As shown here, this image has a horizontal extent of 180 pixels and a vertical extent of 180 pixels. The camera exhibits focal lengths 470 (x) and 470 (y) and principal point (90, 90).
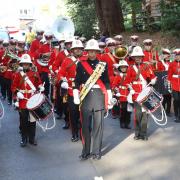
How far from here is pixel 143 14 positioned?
85.2 ft

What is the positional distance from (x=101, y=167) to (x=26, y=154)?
1.63 metres

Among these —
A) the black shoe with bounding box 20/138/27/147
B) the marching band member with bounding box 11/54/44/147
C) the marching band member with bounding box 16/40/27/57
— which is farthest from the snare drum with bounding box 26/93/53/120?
the marching band member with bounding box 16/40/27/57

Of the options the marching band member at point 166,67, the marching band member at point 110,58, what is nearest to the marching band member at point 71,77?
the marching band member at point 110,58

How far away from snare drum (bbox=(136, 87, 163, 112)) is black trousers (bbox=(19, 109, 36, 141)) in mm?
2132

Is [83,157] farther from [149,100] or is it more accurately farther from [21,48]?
[21,48]

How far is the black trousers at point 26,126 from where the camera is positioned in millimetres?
8983

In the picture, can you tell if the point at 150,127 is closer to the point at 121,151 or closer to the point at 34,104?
the point at 121,151

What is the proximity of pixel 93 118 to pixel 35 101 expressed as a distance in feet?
4.15

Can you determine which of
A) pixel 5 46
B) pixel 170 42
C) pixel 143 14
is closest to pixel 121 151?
pixel 5 46

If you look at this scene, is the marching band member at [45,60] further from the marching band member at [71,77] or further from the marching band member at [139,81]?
the marching band member at [139,81]

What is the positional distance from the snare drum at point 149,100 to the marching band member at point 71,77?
142cm

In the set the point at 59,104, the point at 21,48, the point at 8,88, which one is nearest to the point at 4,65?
the point at 8,88

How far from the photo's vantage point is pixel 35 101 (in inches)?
338

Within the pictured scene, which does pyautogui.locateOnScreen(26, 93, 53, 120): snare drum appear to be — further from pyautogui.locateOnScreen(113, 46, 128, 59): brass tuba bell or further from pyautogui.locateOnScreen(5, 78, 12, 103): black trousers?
pyautogui.locateOnScreen(5, 78, 12, 103): black trousers
